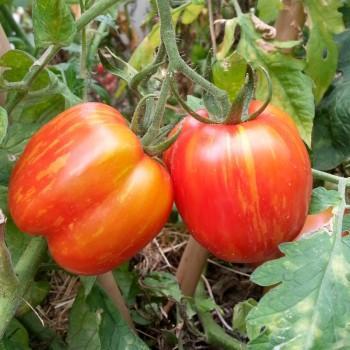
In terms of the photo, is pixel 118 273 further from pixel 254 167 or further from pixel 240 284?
pixel 254 167

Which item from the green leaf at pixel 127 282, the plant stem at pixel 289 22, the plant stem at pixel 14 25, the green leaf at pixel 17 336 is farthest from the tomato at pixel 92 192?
the plant stem at pixel 14 25

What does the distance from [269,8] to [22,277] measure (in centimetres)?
48

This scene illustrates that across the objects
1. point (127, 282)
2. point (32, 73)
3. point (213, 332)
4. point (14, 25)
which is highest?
point (32, 73)

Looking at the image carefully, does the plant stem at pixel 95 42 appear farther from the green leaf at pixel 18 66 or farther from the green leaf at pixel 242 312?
the green leaf at pixel 242 312

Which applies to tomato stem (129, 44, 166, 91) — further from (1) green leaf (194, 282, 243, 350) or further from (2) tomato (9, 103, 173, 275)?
(1) green leaf (194, 282, 243, 350)

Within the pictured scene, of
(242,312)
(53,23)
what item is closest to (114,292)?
(242,312)

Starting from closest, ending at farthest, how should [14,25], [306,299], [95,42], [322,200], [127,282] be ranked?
[306,299], [322,200], [127,282], [95,42], [14,25]

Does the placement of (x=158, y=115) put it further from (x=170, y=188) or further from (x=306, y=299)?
(x=306, y=299)

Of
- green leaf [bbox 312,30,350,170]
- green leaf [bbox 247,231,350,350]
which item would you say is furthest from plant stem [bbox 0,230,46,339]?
green leaf [bbox 312,30,350,170]

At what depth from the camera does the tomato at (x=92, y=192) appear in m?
0.68

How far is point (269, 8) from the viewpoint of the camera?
37.7 inches

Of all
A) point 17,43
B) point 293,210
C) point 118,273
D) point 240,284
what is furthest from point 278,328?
point 17,43

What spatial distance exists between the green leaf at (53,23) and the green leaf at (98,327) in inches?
14.2

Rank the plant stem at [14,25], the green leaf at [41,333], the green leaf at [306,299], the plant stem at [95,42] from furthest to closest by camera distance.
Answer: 1. the plant stem at [14,25]
2. the plant stem at [95,42]
3. the green leaf at [41,333]
4. the green leaf at [306,299]
